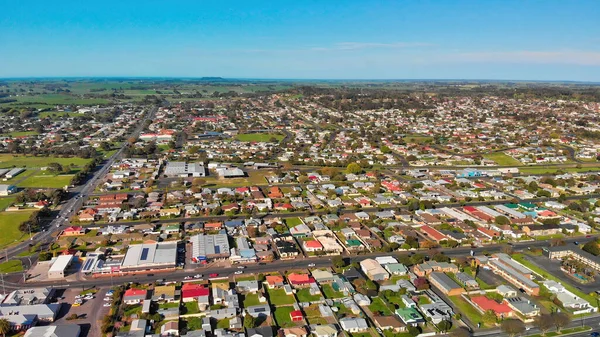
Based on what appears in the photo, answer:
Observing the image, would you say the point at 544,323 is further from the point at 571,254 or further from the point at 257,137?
the point at 257,137

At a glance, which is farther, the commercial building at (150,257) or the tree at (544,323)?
the commercial building at (150,257)

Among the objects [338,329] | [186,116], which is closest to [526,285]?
[338,329]

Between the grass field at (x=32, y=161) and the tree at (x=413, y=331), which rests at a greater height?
the grass field at (x=32, y=161)

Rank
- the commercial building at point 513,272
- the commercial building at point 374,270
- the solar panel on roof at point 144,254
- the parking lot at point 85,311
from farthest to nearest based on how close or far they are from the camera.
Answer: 1. the solar panel on roof at point 144,254
2. the commercial building at point 374,270
3. the commercial building at point 513,272
4. the parking lot at point 85,311

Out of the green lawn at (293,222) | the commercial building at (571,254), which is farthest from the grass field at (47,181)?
the commercial building at (571,254)

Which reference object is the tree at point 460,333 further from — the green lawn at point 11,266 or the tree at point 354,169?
the tree at point 354,169

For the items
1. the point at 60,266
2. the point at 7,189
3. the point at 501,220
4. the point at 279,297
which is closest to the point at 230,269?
the point at 279,297

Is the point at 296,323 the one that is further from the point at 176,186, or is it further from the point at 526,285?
the point at 176,186
